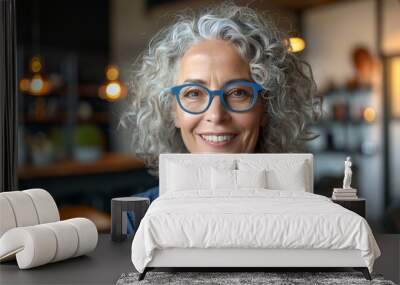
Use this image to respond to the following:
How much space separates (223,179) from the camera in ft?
14.9

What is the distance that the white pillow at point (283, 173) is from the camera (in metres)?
4.61

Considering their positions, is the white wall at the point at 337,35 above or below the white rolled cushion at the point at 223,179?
above

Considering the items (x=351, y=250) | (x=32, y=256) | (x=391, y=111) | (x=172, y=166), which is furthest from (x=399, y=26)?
(x=32, y=256)

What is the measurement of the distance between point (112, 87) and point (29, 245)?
565cm

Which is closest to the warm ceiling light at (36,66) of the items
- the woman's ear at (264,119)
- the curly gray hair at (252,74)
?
the curly gray hair at (252,74)

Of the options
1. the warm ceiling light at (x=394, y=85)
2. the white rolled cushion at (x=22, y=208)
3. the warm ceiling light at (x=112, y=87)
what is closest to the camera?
the white rolled cushion at (x=22, y=208)

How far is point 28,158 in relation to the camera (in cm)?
859

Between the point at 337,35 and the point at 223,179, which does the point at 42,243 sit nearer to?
the point at 223,179

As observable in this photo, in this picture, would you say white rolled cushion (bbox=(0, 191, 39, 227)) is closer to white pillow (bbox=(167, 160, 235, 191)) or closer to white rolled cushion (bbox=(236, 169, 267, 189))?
white pillow (bbox=(167, 160, 235, 191))

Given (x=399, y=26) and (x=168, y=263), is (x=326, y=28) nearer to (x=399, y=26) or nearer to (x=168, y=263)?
(x=399, y=26)

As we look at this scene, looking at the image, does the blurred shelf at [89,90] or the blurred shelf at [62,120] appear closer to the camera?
the blurred shelf at [62,120]

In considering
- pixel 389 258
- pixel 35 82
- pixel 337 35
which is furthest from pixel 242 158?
pixel 337 35

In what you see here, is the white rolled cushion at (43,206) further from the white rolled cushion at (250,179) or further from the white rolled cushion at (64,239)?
the white rolled cushion at (250,179)

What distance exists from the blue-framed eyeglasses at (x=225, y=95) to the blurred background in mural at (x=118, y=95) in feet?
12.9
